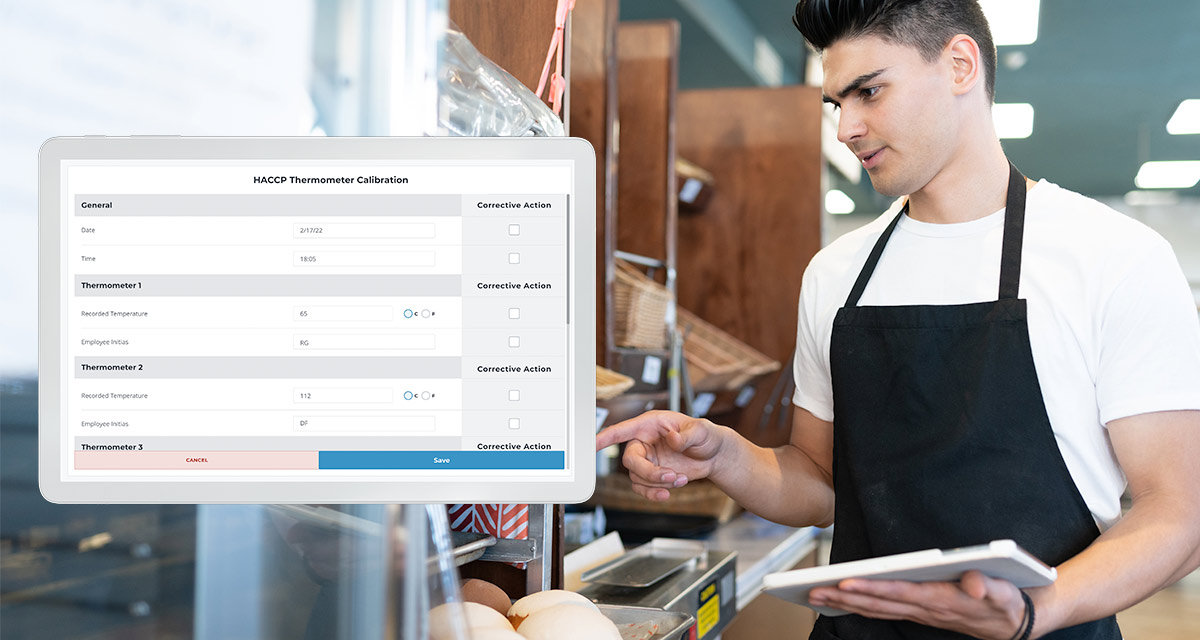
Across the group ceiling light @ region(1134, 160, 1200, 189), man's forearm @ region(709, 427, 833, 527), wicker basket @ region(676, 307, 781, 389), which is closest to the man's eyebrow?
man's forearm @ region(709, 427, 833, 527)

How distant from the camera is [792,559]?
3.51m

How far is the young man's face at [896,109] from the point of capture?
4.86 feet

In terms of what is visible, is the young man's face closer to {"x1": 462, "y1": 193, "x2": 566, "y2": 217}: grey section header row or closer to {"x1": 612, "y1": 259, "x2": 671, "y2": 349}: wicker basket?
{"x1": 462, "y1": 193, "x2": 566, "y2": 217}: grey section header row

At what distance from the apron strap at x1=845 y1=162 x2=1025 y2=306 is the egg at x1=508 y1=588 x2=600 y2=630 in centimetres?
75

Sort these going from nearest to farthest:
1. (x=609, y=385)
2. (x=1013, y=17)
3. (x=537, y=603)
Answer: (x=537, y=603)
(x=609, y=385)
(x=1013, y=17)

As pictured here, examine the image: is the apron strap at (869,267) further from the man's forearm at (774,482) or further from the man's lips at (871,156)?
the man's forearm at (774,482)

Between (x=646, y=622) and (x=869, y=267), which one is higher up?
(x=869, y=267)

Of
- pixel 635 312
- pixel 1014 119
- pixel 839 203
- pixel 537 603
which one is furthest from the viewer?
pixel 839 203

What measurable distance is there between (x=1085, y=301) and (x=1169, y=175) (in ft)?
36.1

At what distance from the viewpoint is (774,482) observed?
5.22 feet

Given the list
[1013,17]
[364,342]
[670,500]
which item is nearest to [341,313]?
[364,342]

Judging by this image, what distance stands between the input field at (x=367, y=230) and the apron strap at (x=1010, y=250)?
3.32 ft

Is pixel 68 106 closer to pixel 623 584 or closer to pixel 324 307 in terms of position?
pixel 324 307

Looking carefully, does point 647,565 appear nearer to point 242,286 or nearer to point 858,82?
point 858,82
